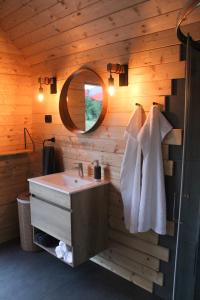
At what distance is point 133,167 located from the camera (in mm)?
2277

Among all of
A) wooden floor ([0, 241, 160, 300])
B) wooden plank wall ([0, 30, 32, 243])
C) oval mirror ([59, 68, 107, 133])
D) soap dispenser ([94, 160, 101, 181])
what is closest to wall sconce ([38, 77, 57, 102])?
oval mirror ([59, 68, 107, 133])

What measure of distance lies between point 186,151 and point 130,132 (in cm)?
69

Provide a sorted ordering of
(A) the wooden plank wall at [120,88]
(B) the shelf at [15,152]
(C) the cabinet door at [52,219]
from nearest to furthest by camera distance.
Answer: (A) the wooden plank wall at [120,88] → (C) the cabinet door at [52,219] → (B) the shelf at [15,152]

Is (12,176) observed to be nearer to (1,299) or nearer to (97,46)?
(1,299)

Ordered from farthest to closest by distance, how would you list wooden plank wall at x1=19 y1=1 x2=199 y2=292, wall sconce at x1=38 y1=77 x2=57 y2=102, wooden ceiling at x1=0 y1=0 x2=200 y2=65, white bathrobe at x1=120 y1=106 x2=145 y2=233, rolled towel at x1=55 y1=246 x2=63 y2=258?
wall sconce at x1=38 y1=77 x2=57 y2=102 < rolled towel at x1=55 y1=246 x2=63 y2=258 < white bathrobe at x1=120 y1=106 x2=145 y2=233 < wooden plank wall at x1=19 y1=1 x2=199 y2=292 < wooden ceiling at x1=0 y1=0 x2=200 y2=65

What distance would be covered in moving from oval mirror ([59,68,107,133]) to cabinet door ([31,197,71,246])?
83 centimetres

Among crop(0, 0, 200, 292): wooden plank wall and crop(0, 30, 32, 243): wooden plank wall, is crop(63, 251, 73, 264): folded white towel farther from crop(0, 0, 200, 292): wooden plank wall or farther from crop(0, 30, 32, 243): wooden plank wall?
crop(0, 30, 32, 243): wooden plank wall

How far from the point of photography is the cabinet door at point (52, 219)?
233 centimetres

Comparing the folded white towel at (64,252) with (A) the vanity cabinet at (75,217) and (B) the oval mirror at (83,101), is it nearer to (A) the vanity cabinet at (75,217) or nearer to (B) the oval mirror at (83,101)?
(A) the vanity cabinet at (75,217)

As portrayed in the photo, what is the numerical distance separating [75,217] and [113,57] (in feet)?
4.73

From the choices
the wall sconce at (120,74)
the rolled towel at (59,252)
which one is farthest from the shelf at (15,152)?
the wall sconce at (120,74)

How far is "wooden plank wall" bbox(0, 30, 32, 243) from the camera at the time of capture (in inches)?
127

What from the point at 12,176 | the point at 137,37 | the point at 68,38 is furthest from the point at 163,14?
the point at 12,176

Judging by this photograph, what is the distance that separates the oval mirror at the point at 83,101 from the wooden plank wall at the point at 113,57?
7 centimetres
